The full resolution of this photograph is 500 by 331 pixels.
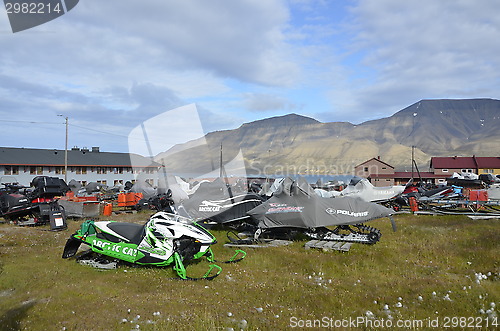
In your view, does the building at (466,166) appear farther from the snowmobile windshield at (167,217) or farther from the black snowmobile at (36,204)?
the snowmobile windshield at (167,217)

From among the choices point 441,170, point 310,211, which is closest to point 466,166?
point 441,170

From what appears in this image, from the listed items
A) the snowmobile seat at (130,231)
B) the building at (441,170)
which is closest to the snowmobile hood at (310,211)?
the snowmobile seat at (130,231)

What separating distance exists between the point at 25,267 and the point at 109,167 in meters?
64.7

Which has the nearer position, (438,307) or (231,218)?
(438,307)

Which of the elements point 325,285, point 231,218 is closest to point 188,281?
point 325,285

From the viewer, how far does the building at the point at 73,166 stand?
58719 mm

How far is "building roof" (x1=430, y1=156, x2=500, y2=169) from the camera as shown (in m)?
82.2

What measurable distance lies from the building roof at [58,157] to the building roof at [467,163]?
72094 millimetres

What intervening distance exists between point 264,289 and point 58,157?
68148mm

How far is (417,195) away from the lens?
26.0m

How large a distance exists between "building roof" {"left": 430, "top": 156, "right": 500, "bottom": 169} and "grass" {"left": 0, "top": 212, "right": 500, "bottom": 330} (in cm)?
8365

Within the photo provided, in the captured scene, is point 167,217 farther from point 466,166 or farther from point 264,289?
point 466,166

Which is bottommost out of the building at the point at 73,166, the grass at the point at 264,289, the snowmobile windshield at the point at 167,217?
the grass at the point at 264,289

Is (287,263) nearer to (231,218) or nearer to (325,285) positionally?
(325,285)
